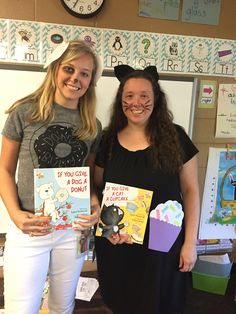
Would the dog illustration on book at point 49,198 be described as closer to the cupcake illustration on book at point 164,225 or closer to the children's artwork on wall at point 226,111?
the cupcake illustration on book at point 164,225

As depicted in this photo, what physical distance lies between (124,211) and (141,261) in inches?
9.5

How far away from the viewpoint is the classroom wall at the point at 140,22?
1733 mm

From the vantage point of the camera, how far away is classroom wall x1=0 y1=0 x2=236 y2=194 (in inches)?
68.2

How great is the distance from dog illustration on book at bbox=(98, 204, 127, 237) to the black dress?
0.08 metres

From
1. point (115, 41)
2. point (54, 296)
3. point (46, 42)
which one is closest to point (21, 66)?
point (46, 42)

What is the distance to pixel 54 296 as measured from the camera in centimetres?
124

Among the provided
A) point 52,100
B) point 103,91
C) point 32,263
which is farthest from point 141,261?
point 103,91

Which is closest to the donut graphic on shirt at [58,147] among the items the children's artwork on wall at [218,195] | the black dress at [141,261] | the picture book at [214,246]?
the black dress at [141,261]

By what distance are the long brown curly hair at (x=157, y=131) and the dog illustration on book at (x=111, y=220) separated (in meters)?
0.23

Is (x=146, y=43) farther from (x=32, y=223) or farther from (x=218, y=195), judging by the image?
(x=32, y=223)

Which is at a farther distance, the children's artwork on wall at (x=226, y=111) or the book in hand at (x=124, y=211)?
the children's artwork on wall at (x=226, y=111)

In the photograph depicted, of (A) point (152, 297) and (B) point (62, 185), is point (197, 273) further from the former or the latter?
(B) point (62, 185)

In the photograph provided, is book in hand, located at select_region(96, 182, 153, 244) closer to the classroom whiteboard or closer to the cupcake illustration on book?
the cupcake illustration on book

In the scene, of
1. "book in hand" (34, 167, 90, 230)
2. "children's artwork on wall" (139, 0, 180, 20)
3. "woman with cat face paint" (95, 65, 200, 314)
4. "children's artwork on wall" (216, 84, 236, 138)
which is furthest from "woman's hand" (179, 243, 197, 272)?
"children's artwork on wall" (139, 0, 180, 20)
